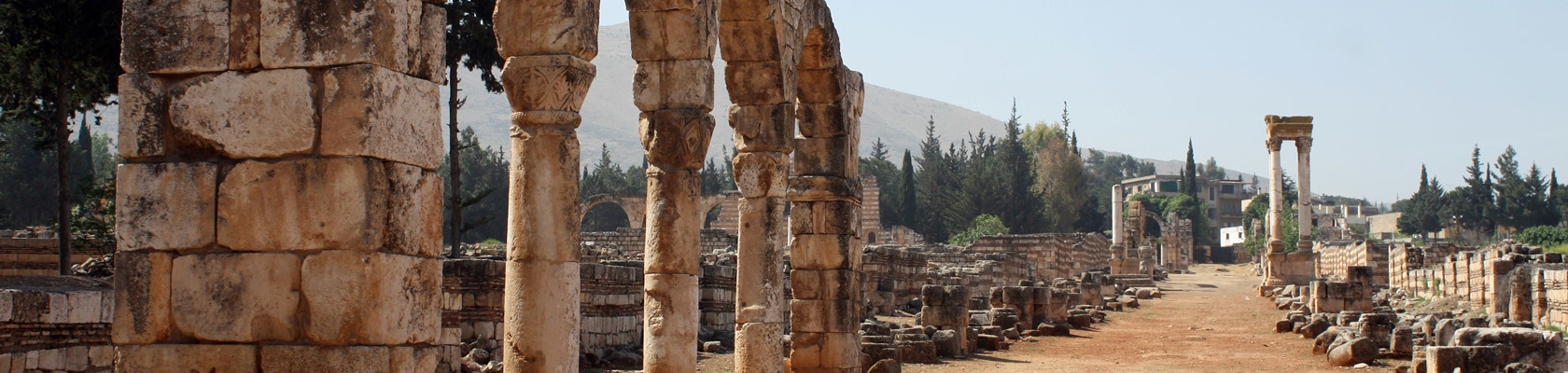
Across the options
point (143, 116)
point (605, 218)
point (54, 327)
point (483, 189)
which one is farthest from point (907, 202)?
point (143, 116)

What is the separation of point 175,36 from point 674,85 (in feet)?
15.6

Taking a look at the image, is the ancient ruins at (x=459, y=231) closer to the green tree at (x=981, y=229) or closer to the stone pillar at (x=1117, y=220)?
the stone pillar at (x=1117, y=220)

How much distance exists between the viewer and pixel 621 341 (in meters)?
15.3

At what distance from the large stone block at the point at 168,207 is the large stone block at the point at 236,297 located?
0.09m

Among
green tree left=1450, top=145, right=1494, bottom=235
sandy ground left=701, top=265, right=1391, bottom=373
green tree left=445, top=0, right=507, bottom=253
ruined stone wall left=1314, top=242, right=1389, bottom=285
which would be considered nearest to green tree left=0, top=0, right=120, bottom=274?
green tree left=445, top=0, right=507, bottom=253

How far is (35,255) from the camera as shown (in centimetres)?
2064

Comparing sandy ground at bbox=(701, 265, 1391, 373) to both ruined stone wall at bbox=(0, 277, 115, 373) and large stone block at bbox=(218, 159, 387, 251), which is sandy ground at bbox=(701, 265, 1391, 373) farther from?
large stone block at bbox=(218, 159, 387, 251)

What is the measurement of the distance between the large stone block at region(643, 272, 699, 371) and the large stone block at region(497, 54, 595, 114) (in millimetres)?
2130

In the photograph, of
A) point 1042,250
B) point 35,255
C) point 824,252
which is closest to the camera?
point 824,252

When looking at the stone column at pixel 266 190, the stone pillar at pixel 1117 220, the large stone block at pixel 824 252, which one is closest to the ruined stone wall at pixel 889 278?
the large stone block at pixel 824 252

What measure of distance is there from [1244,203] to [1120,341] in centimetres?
11402

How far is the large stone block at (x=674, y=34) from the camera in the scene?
9734 mm

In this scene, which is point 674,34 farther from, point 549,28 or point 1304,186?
point 1304,186

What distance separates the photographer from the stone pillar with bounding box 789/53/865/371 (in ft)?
42.9
